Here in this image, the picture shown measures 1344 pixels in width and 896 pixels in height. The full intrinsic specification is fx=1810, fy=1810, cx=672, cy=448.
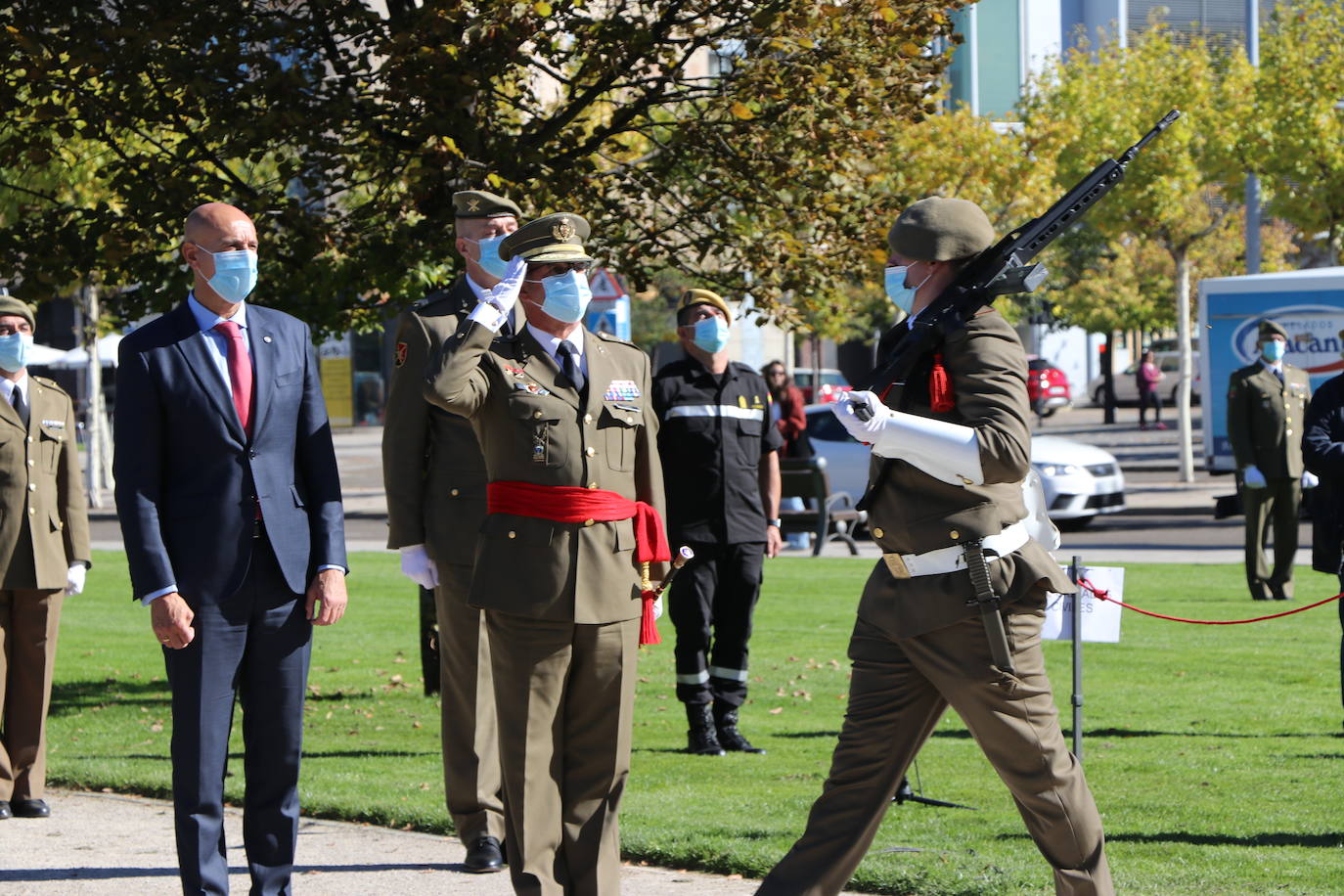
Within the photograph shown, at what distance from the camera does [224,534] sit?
5.00 metres

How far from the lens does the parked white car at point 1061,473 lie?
21734 mm

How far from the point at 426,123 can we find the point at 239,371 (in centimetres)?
385

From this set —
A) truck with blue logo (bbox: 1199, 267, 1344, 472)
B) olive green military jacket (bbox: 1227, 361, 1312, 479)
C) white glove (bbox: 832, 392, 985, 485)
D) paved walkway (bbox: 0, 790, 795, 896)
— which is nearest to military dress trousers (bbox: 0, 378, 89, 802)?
paved walkway (bbox: 0, 790, 795, 896)

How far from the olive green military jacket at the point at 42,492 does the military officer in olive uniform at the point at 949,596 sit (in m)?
3.81

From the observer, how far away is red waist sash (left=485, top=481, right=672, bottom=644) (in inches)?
204

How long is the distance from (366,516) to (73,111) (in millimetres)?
18128

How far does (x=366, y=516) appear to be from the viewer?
27625 millimetres

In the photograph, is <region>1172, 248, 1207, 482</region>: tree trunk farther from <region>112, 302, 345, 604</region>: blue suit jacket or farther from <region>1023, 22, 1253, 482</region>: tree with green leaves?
<region>112, 302, 345, 604</region>: blue suit jacket

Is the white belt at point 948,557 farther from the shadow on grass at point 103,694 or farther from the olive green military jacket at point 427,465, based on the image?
the shadow on grass at point 103,694

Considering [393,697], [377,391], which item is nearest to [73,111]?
[393,697]

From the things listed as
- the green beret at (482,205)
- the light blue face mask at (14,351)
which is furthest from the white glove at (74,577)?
the green beret at (482,205)

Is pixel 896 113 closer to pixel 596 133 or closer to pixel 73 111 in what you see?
pixel 596 133

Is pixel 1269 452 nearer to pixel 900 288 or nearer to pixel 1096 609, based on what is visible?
pixel 1096 609

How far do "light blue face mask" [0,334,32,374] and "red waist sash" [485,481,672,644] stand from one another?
2920 millimetres
